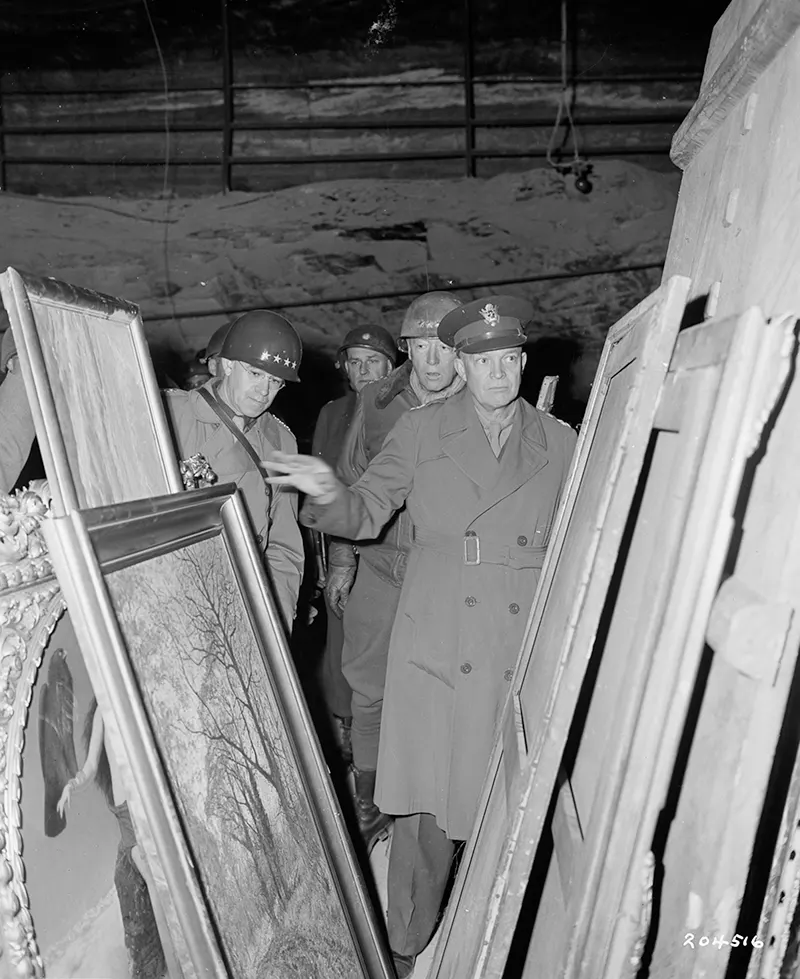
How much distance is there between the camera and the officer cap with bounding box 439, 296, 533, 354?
2.43 meters

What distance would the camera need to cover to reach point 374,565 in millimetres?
3441

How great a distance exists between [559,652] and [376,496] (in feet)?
3.75

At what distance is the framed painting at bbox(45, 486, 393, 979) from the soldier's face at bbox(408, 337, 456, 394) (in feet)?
4.92

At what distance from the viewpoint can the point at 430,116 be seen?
26.2 ft

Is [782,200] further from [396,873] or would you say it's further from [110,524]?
[396,873]

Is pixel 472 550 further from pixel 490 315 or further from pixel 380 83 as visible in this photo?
pixel 380 83

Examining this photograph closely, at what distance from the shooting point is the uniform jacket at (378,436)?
11.1ft

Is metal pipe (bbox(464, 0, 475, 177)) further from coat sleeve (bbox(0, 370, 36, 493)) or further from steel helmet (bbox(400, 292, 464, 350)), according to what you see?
coat sleeve (bbox(0, 370, 36, 493))

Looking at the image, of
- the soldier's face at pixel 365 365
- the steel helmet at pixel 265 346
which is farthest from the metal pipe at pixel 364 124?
the steel helmet at pixel 265 346

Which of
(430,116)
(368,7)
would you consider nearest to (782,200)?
(430,116)

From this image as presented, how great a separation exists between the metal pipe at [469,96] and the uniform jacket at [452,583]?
5.65m

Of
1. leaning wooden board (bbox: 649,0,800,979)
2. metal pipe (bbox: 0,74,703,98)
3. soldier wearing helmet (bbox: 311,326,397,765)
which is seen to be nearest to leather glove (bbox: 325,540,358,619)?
soldier wearing helmet (bbox: 311,326,397,765)

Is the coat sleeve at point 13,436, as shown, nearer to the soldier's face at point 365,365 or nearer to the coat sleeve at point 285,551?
the coat sleeve at point 285,551

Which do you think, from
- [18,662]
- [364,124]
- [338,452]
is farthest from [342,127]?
[18,662]
